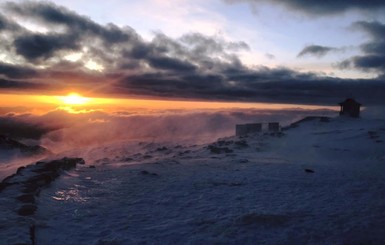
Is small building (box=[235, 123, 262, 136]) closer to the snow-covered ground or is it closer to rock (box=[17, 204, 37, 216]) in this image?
the snow-covered ground

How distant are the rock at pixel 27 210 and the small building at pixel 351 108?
2414 inches

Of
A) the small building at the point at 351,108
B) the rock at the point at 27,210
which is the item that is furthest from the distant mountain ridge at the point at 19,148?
the rock at the point at 27,210

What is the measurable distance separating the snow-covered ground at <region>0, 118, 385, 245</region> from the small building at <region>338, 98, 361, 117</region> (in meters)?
39.3

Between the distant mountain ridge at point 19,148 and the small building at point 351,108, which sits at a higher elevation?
the small building at point 351,108

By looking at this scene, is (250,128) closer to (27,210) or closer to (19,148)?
(27,210)

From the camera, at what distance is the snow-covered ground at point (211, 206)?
12.7 metres

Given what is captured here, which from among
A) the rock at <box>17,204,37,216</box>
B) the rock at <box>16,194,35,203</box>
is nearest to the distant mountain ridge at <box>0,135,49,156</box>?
the rock at <box>16,194,35,203</box>

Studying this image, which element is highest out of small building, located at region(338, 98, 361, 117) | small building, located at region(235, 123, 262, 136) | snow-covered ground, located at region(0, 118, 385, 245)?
small building, located at region(338, 98, 361, 117)

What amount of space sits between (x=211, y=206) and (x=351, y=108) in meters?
56.6

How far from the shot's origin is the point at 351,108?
6494 centimetres

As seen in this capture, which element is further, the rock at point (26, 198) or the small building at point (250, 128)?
the small building at point (250, 128)

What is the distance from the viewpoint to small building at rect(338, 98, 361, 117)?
64688 millimetres

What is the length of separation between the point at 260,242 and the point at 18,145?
359ft

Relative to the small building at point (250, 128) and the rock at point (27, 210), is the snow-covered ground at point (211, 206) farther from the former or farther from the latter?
the small building at point (250, 128)
